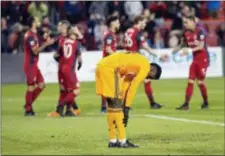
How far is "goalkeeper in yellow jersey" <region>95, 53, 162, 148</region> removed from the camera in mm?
14188

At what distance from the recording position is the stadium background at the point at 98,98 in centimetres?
1524

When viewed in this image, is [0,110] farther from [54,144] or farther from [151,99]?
[54,144]

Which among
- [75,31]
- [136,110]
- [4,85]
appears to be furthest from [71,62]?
[4,85]

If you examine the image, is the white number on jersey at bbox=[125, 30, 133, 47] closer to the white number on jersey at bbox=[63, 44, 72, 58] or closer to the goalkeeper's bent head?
the white number on jersey at bbox=[63, 44, 72, 58]

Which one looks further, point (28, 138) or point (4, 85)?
point (4, 85)

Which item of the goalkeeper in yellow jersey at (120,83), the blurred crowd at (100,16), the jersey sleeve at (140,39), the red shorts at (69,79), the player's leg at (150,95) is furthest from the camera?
the blurred crowd at (100,16)

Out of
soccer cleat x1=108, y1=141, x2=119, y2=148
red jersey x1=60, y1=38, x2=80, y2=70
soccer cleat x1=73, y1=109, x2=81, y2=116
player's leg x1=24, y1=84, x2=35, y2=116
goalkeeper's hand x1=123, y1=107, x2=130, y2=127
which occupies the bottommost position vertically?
soccer cleat x1=73, y1=109, x2=81, y2=116

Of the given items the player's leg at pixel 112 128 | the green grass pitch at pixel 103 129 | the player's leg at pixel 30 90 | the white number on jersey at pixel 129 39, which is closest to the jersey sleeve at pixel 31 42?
the player's leg at pixel 30 90

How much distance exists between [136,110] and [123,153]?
8.25m

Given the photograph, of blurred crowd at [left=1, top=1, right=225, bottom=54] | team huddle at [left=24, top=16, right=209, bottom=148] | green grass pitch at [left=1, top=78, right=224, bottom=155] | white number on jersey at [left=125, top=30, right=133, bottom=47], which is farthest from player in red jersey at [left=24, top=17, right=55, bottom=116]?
blurred crowd at [left=1, top=1, right=225, bottom=54]

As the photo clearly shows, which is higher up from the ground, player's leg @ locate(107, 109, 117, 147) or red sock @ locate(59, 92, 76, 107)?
player's leg @ locate(107, 109, 117, 147)

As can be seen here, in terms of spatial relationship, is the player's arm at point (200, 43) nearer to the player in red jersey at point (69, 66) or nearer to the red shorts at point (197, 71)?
the red shorts at point (197, 71)

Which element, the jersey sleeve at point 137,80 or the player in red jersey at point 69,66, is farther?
the player in red jersey at point 69,66

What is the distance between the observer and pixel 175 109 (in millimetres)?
21891
